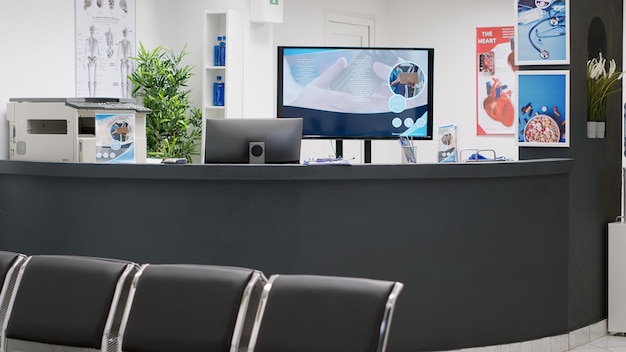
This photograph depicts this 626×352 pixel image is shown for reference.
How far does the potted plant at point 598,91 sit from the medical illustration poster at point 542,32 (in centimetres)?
38

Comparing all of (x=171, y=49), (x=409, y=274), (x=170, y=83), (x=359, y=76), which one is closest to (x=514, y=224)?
(x=409, y=274)

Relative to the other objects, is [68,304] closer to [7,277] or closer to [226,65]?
[7,277]

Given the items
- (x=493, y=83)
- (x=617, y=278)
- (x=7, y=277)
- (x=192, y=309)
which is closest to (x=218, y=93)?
(x=493, y=83)

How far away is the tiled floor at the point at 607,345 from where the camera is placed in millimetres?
5398

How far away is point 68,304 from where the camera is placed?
286 centimetres

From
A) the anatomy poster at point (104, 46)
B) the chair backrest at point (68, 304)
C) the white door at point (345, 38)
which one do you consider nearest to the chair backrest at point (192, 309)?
the chair backrest at point (68, 304)

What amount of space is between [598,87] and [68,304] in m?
3.75

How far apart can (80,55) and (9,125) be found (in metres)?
1.32

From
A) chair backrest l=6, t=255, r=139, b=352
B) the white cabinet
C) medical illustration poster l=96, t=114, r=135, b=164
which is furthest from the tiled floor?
chair backrest l=6, t=255, r=139, b=352

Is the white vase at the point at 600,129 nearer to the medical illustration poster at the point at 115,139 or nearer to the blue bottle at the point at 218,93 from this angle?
the medical illustration poster at the point at 115,139

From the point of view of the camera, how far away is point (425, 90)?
632cm

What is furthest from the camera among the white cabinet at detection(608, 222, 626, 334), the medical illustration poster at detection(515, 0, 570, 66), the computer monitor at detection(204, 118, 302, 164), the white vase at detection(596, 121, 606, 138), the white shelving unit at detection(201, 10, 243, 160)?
the white shelving unit at detection(201, 10, 243, 160)

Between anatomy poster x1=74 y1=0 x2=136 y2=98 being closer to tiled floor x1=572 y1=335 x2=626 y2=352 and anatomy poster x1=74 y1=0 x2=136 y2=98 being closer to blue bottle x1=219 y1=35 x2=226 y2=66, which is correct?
blue bottle x1=219 y1=35 x2=226 y2=66

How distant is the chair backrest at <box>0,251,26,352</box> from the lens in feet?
9.86
